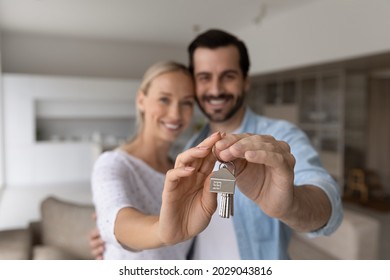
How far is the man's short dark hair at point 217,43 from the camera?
1.60 feet

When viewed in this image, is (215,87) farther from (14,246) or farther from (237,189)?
(14,246)

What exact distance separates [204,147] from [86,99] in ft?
9.74

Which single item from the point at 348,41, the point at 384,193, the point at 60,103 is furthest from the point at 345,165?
the point at 60,103

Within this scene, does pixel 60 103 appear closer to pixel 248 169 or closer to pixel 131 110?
pixel 131 110

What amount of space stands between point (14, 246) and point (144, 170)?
0.23 metres

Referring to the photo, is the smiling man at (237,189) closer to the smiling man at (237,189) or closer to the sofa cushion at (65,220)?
the smiling man at (237,189)

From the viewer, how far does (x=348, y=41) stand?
97 centimetres

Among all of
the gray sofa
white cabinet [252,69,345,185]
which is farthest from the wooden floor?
the gray sofa

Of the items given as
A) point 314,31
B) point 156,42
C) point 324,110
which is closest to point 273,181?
point 156,42

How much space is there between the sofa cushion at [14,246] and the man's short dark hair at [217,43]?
1.14 feet

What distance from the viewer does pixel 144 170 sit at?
50 centimetres

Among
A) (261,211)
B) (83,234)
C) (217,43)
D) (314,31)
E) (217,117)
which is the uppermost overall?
(314,31)

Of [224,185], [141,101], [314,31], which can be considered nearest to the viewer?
[224,185]

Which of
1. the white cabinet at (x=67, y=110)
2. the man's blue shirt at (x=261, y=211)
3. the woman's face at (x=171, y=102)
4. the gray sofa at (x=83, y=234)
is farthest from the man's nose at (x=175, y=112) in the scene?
the white cabinet at (x=67, y=110)
